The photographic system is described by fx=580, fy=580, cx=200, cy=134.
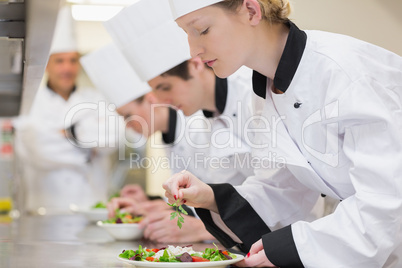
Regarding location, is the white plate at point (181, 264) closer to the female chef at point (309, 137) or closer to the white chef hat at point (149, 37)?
the female chef at point (309, 137)

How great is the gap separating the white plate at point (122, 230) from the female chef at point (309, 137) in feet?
1.76

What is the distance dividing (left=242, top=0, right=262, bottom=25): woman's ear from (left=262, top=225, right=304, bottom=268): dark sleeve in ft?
1.60

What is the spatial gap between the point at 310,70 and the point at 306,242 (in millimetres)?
393

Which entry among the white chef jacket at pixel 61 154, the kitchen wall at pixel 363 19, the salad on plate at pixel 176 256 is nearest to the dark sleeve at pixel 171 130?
the kitchen wall at pixel 363 19

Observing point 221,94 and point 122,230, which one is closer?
point 122,230

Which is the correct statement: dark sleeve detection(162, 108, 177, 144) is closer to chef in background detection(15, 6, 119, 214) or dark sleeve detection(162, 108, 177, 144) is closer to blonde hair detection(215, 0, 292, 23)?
chef in background detection(15, 6, 119, 214)

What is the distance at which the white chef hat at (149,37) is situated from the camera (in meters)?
2.02

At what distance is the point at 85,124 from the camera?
4141 millimetres

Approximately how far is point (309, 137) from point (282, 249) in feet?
0.97

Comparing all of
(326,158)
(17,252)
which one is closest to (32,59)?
(17,252)

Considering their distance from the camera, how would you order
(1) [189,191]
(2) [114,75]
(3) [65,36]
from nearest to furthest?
1. (1) [189,191]
2. (2) [114,75]
3. (3) [65,36]

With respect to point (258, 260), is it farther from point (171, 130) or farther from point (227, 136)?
point (171, 130)

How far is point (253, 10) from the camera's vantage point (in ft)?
4.44

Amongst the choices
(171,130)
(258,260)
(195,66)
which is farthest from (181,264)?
(171,130)
